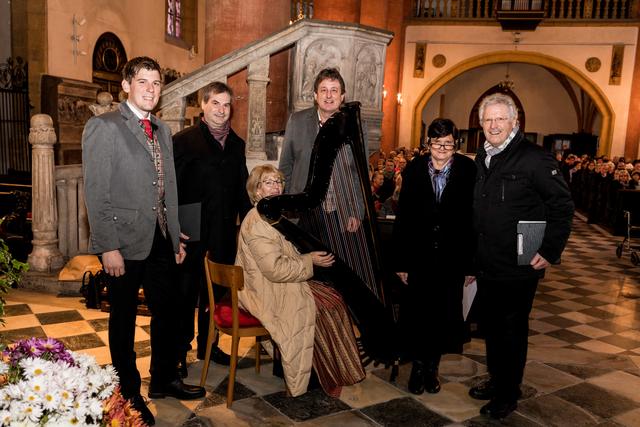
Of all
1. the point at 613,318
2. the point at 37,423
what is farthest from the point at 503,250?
the point at 613,318

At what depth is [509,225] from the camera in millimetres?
2785

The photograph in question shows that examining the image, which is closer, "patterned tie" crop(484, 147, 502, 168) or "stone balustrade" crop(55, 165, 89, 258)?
"patterned tie" crop(484, 147, 502, 168)

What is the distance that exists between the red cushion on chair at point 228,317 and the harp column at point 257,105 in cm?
167

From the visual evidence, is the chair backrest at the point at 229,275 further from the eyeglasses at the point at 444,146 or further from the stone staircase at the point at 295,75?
the stone staircase at the point at 295,75

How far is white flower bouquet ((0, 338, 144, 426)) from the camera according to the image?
1.31 metres

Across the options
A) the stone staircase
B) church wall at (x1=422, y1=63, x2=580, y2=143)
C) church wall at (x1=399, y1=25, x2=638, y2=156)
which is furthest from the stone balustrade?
church wall at (x1=422, y1=63, x2=580, y2=143)

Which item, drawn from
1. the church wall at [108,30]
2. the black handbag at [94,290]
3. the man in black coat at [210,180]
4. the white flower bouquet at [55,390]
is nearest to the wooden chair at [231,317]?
the man in black coat at [210,180]

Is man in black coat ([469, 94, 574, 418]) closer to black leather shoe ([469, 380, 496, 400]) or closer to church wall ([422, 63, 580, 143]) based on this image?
black leather shoe ([469, 380, 496, 400])

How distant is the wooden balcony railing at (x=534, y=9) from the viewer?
55.8 feet

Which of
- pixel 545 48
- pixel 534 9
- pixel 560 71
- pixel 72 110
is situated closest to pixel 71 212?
pixel 72 110

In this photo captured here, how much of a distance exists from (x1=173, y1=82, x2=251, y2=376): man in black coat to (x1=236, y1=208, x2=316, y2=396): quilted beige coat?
37 cm

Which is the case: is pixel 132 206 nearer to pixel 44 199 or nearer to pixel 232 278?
pixel 232 278

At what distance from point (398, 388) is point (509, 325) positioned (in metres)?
0.77

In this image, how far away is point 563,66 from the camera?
17.8 m
